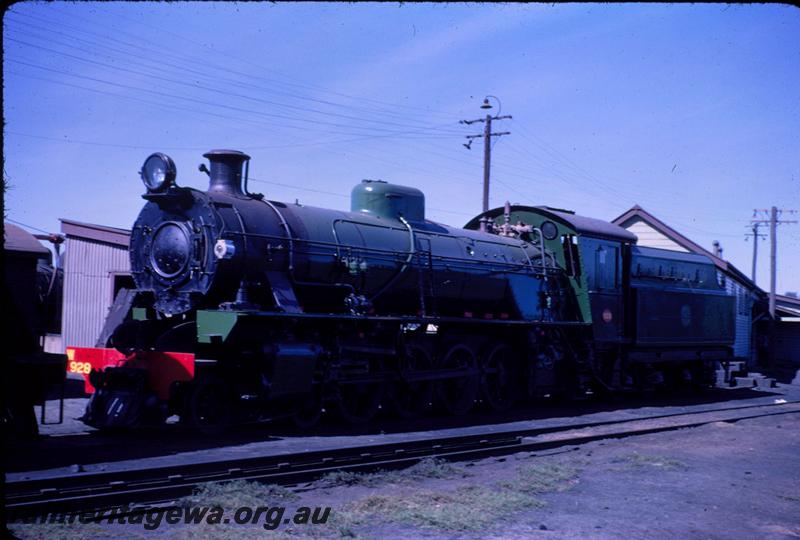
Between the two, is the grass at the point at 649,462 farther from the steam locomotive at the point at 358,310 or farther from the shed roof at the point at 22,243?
the shed roof at the point at 22,243

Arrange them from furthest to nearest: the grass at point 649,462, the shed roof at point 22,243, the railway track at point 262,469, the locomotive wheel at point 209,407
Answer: the shed roof at point 22,243
the locomotive wheel at point 209,407
the grass at point 649,462
the railway track at point 262,469

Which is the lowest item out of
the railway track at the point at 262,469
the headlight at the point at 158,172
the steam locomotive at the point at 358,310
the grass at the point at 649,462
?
the grass at the point at 649,462

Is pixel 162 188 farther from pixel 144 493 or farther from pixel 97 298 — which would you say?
pixel 97 298

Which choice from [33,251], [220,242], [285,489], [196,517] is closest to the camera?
[196,517]

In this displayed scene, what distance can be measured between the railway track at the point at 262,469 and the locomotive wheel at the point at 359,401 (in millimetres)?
2088

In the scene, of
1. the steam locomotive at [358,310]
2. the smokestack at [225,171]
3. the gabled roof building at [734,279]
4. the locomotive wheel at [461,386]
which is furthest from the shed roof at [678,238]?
the smokestack at [225,171]

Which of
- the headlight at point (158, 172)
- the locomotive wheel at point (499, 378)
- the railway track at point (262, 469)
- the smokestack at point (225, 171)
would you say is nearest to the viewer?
the railway track at point (262, 469)

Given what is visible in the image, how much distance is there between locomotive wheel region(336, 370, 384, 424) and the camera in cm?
1123

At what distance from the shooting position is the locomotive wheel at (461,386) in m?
13.0

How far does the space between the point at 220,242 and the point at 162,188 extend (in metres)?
1.32

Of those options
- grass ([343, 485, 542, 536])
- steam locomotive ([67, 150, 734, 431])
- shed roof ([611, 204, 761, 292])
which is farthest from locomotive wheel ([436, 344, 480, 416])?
shed roof ([611, 204, 761, 292])

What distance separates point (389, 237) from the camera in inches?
472

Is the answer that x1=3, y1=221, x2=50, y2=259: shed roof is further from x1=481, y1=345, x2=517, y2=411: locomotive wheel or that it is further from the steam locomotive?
x1=481, y1=345, x2=517, y2=411: locomotive wheel

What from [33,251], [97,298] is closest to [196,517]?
[33,251]
